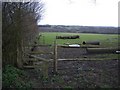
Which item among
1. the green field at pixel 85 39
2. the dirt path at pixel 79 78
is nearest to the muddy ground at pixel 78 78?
→ the dirt path at pixel 79 78

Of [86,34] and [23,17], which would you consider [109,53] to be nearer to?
[23,17]

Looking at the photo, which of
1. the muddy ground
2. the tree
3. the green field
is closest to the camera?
the muddy ground

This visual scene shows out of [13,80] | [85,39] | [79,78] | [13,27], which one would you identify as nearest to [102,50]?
[79,78]

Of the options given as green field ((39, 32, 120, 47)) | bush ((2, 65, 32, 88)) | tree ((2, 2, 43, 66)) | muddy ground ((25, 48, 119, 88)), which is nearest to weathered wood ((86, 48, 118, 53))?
green field ((39, 32, 120, 47))

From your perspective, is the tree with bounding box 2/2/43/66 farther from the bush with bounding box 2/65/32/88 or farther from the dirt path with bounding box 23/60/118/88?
the dirt path with bounding box 23/60/118/88

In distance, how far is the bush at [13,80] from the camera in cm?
666

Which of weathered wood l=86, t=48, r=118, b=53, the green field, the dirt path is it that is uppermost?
the green field

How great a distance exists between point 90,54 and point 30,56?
6.29 meters

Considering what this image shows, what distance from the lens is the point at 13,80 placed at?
684cm

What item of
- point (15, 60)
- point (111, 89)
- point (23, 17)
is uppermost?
point (23, 17)

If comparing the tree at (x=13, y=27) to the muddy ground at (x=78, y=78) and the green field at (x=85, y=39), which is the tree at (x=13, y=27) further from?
the green field at (x=85, y=39)

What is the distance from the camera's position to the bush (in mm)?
6664

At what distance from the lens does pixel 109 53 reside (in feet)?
48.1

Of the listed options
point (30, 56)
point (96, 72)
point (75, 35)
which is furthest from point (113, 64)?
point (75, 35)
